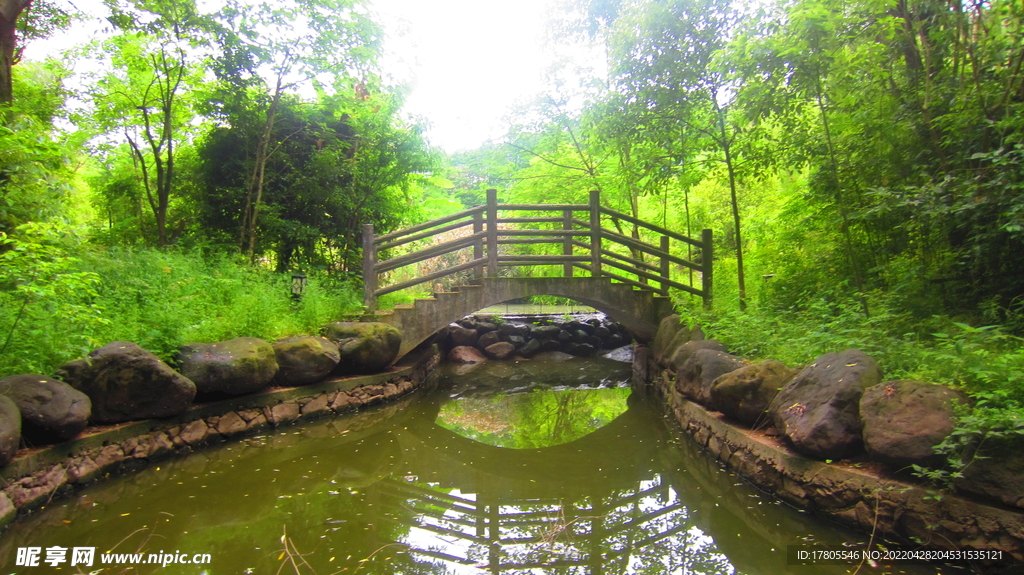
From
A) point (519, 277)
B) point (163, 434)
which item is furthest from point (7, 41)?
point (519, 277)

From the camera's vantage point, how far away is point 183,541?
3.56 metres

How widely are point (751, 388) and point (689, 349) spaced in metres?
1.78

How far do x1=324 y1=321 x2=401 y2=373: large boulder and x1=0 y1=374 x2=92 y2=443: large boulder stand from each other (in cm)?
313

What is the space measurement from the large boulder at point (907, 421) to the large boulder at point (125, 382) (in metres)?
5.45

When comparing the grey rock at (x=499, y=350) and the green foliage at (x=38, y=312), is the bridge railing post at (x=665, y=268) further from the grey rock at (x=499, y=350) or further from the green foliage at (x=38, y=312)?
the green foliage at (x=38, y=312)

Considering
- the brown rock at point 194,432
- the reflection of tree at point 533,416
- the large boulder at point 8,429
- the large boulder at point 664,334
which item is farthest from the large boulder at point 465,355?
the large boulder at point 8,429

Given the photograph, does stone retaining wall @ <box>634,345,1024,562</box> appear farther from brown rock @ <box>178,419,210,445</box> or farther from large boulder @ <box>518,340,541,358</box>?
large boulder @ <box>518,340,541,358</box>

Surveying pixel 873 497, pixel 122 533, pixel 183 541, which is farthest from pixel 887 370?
pixel 122 533

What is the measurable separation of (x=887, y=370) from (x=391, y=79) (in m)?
8.89

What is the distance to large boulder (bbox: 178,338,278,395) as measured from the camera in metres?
5.32

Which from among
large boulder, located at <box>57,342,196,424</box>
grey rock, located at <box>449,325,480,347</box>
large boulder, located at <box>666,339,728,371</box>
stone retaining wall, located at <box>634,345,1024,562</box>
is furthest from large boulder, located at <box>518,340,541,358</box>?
large boulder, located at <box>57,342,196,424</box>

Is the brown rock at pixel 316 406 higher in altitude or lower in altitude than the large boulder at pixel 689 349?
lower

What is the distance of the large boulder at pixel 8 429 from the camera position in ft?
11.6

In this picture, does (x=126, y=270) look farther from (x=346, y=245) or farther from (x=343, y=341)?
(x=346, y=245)
